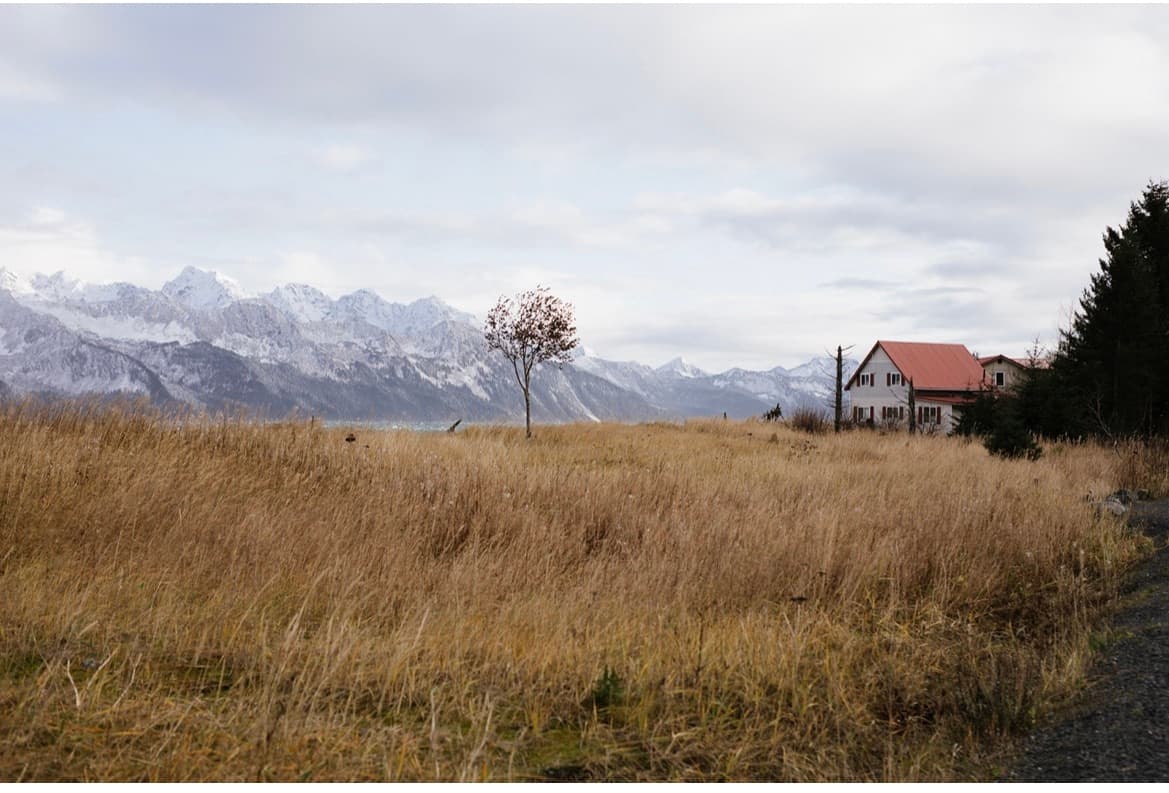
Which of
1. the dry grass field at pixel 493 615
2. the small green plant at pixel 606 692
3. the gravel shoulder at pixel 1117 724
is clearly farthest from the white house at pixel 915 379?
the small green plant at pixel 606 692

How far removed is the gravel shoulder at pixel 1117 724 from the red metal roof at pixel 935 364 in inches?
2235

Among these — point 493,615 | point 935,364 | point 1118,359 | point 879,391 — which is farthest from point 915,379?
point 493,615

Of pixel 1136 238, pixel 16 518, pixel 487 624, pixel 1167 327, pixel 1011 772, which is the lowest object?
pixel 1011 772

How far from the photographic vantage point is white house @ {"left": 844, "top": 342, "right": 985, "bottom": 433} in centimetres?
5700

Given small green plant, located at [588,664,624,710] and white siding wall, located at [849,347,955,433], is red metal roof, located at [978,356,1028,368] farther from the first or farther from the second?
small green plant, located at [588,664,624,710]

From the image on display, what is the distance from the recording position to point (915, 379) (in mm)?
59000

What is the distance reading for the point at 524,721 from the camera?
13.6 feet

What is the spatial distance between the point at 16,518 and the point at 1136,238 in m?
34.6

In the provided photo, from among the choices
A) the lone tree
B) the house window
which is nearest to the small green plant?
the lone tree

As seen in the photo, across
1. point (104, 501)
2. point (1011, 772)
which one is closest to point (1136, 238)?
point (1011, 772)

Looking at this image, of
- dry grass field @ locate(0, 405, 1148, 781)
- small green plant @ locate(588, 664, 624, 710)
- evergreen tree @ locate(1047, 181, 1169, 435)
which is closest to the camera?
dry grass field @ locate(0, 405, 1148, 781)

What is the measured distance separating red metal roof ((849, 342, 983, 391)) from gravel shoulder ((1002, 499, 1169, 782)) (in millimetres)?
56771

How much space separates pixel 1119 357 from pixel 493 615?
97.9 ft

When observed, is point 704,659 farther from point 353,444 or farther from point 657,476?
point 353,444
